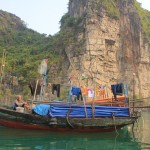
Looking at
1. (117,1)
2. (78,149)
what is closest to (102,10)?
(117,1)

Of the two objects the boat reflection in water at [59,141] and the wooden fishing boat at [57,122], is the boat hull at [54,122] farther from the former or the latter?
the boat reflection in water at [59,141]

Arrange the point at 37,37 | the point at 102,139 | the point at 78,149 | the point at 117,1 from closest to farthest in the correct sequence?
the point at 78,149, the point at 102,139, the point at 117,1, the point at 37,37

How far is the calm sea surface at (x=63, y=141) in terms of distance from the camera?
10789 millimetres

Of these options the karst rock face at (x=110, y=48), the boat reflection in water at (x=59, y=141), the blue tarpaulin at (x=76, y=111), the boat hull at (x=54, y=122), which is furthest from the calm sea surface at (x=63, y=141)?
the karst rock face at (x=110, y=48)

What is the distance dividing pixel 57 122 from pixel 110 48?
29.6 meters

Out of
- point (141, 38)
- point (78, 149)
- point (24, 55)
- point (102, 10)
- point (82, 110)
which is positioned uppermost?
point (102, 10)

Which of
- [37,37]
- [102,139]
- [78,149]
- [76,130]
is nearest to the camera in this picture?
[78,149]

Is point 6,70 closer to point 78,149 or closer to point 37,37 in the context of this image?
point 37,37

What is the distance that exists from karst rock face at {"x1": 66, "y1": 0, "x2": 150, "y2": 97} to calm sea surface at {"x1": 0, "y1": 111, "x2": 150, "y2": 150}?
22394 millimetres

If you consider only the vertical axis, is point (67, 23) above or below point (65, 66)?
above

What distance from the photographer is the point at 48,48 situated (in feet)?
154

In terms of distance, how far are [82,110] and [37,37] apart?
154ft

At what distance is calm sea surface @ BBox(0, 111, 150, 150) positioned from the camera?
1079 cm

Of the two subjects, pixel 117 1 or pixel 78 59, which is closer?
pixel 78 59
